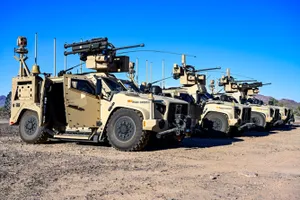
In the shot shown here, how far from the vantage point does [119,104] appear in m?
8.88

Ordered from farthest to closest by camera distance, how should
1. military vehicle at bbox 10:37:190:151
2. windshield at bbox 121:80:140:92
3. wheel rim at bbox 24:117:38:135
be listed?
wheel rim at bbox 24:117:38:135 → windshield at bbox 121:80:140:92 → military vehicle at bbox 10:37:190:151

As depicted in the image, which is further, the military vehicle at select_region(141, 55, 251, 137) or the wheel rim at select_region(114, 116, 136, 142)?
the military vehicle at select_region(141, 55, 251, 137)

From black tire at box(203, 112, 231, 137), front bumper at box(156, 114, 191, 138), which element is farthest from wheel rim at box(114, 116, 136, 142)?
black tire at box(203, 112, 231, 137)

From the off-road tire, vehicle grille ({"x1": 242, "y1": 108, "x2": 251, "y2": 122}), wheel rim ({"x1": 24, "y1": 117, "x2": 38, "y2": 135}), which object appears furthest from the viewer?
vehicle grille ({"x1": 242, "y1": 108, "x2": 251, "y2": 122})

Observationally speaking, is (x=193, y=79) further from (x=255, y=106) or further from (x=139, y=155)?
(x=139, y=155)

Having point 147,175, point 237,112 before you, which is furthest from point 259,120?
point 147,175

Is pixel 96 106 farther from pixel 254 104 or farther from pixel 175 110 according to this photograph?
pixel 254 104

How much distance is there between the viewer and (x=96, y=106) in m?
9.41

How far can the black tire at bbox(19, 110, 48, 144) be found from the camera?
10172 millimetres

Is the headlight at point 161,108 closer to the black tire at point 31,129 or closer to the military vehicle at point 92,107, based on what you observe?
the military vehicle at point 92,107

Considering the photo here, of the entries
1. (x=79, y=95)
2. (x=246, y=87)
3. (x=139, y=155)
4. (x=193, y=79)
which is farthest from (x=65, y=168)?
(x=246, y=87)

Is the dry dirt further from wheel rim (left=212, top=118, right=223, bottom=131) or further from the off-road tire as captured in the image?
the off-road tire

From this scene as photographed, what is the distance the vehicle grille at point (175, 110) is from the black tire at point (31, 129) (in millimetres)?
3600

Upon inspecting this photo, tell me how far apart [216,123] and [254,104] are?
606 cm
